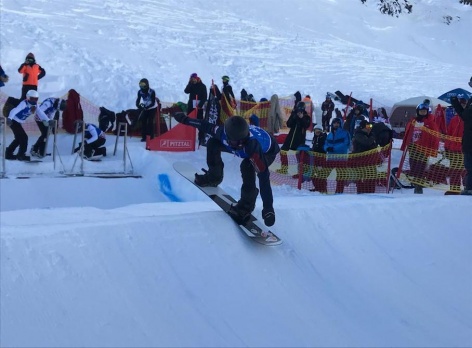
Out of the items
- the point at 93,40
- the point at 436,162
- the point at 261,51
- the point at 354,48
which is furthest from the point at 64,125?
the point at 354,48

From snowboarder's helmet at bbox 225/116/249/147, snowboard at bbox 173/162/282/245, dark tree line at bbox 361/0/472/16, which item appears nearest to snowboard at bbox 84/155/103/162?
snowboard at bbox 173/162/282/245

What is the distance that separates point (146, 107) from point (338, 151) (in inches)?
184

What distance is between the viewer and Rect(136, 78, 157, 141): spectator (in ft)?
44.4

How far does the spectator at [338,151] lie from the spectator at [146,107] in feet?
14.2

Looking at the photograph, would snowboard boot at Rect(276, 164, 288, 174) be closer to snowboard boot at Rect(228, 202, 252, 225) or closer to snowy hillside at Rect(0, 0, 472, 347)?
snowy hillside at Rect(0, 0, 472, 347)

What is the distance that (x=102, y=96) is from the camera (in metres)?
19.3

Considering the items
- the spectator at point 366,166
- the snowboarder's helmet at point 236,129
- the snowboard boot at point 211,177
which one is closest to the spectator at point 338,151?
the spectator at point 366,166

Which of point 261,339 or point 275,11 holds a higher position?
point 275,11

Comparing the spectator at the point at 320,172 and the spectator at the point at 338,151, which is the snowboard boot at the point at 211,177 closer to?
the spectator at the point at 338,151

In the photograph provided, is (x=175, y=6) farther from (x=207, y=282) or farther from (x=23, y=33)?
(x=207, y=282)

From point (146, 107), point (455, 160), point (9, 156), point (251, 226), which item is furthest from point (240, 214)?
point (146, 107)

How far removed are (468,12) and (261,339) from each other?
5413 centimetres

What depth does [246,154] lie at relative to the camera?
6.03 meters

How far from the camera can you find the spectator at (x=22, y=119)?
11.1 metres
